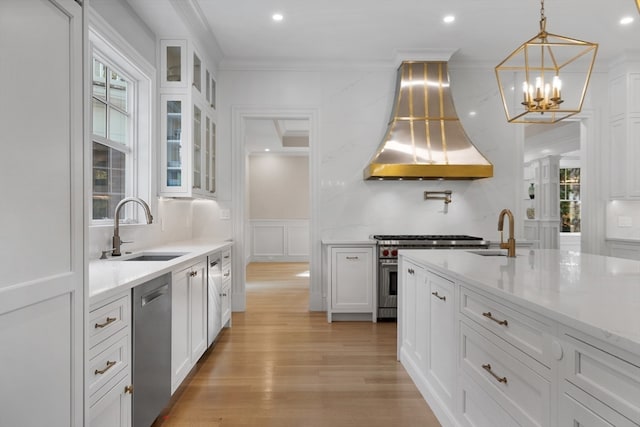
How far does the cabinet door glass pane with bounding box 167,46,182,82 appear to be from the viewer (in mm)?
3246

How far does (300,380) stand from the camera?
96.5 inches

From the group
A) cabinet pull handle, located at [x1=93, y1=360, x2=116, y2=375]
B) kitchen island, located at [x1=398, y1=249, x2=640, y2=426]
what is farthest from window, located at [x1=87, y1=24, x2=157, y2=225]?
kitchen island, located at [x1=398, y1=249, x2=640, y2=426]

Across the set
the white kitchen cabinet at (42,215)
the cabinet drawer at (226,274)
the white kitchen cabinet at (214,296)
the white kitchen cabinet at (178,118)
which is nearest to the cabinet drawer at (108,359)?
the white kitchen cabinet at (42,215)

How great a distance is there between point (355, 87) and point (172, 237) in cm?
266

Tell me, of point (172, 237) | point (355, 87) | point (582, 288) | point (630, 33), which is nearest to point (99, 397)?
point (582, 288)

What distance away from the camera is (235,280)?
4203mm

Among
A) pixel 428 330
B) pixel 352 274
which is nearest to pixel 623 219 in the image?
pixel 352 274

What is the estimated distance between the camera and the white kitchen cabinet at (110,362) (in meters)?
1.32

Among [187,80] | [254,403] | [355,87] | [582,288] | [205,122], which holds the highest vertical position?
[355,87]

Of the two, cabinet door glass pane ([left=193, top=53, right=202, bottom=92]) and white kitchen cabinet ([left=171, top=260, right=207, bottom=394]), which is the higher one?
cabinet door glass pane ([left=193, top=53, right=202, bottom=92])

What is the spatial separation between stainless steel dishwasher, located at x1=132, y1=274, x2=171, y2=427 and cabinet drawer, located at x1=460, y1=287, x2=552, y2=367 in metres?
1.50

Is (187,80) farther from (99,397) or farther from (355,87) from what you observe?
(99,397)

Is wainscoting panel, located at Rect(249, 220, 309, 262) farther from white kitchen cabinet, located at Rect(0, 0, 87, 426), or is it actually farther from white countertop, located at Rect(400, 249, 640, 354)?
white kitchen cabinet, located at Rect(0, 0, 87, 426)

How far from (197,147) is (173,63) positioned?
2.52ft
